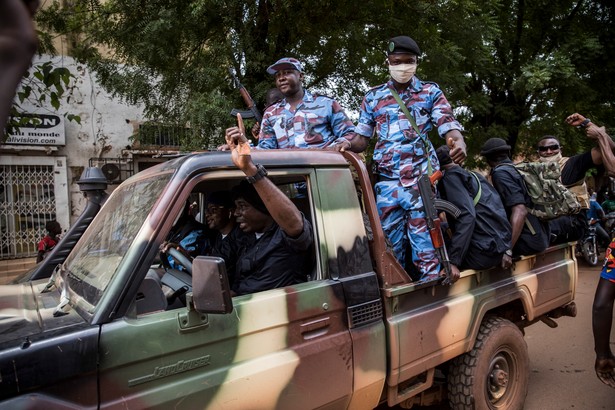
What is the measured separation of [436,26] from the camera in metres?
7.25

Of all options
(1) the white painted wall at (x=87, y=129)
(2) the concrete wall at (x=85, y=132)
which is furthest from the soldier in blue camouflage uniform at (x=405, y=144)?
(2) the concrete wall at (x=85, y=132)

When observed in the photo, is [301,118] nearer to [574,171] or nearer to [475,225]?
[475,225]

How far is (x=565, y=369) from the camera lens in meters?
4.32

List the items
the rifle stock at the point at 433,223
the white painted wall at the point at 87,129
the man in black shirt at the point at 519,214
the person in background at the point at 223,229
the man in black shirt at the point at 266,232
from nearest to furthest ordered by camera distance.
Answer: the man in black shirt at the point at 266,232, the rifle stock at the point at 433,223, the person in background at the point at 223,229, the man in black shirt at the point at 519,214, the white painted wall at the point at 87,129

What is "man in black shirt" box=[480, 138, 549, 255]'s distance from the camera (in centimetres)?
344

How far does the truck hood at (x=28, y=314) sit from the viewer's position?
5.62 ft

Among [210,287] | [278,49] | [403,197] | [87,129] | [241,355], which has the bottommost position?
[241,355]


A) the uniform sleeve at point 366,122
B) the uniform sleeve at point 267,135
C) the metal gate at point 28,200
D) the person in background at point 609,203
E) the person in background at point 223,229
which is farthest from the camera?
the person in background at point 609,203

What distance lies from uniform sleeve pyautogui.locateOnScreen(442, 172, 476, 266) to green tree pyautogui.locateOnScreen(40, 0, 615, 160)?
363 cm

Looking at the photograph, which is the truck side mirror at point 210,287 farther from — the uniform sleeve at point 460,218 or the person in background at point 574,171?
the person in background at point 574,171

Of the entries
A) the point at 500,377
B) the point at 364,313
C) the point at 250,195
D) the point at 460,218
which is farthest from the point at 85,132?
the point at 500,377

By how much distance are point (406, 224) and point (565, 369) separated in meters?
2.49

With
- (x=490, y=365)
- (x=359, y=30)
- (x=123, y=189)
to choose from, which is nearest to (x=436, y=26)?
(x=359, y=30)

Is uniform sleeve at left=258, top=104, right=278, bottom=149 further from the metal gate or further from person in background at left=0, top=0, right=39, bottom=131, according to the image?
the metal gate
